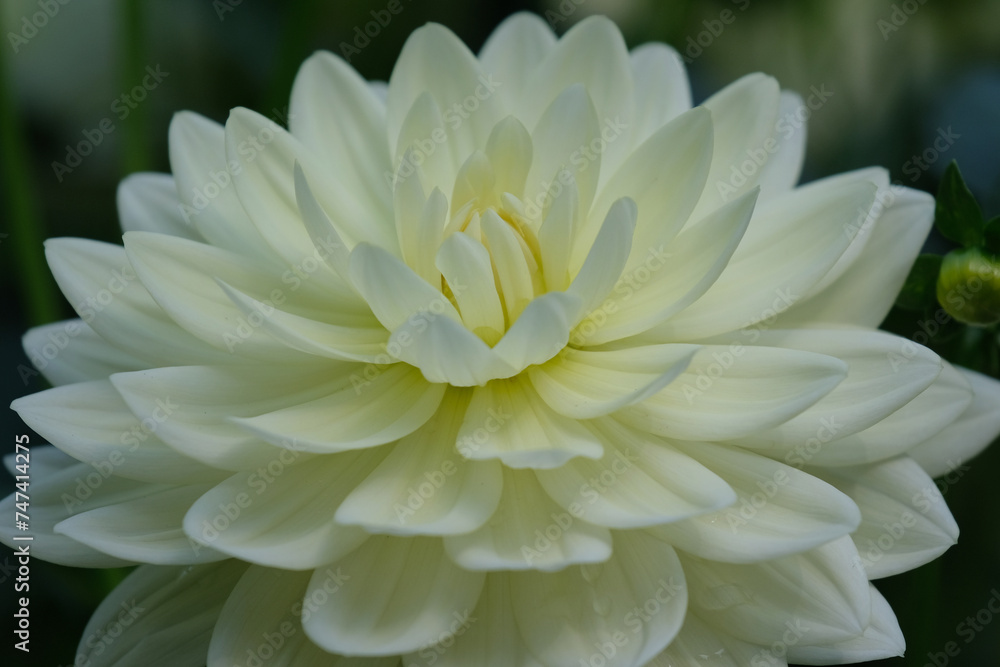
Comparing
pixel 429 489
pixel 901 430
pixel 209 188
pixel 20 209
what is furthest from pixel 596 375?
pixel 20 209

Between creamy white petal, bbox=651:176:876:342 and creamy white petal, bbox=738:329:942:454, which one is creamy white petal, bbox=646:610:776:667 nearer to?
creamy white petal, bbox=738:329:942:454

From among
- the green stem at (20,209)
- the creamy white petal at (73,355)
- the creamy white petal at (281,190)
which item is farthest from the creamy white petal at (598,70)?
the green stem at (20,209)

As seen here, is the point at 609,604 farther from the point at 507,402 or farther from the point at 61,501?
the point at 61,501

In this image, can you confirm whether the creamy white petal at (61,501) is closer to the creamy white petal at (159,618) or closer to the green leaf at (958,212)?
the creamy white petal at (159,618)

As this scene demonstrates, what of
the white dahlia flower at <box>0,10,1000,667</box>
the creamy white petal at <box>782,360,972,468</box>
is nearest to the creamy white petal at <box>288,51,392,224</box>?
the white dahlia flower at <box>0,10,1000,667</box>

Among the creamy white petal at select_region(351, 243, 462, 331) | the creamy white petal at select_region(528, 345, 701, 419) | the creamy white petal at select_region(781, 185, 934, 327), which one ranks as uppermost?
the creamy white petal at select_region(351, 243, 462, 331)
